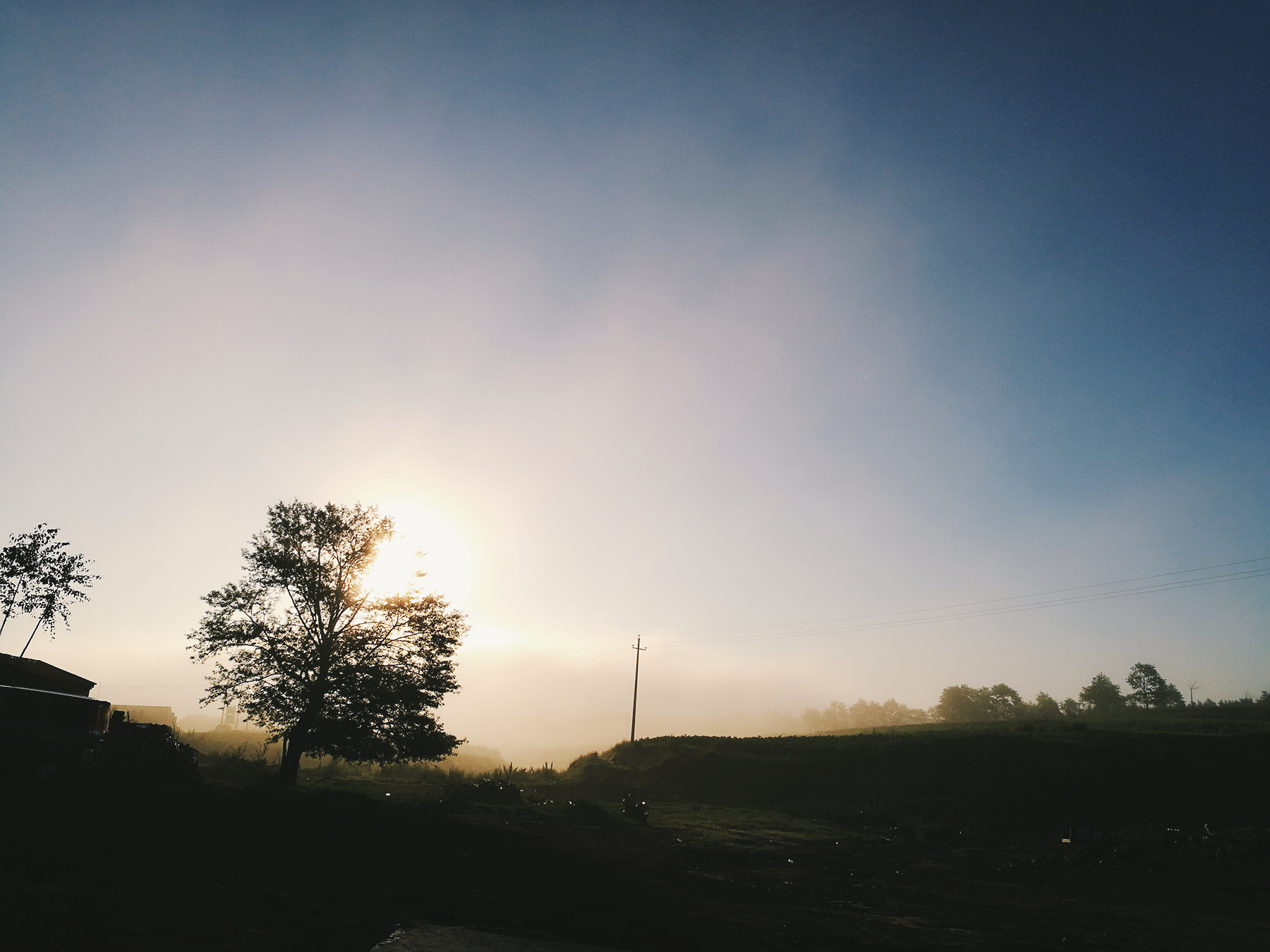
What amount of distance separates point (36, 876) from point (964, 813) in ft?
142

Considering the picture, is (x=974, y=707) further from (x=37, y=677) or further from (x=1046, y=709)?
(x=37, y=677)

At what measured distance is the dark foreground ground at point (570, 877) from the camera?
27.5 feet

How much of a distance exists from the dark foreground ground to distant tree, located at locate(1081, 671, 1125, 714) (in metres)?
171

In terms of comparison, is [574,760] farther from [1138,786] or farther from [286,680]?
[1138,786]

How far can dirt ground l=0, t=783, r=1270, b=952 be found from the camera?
26.5ft

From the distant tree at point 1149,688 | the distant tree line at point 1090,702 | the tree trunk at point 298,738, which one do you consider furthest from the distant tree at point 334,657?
the distant tree at point 1149,688

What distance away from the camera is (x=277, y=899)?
9.13 metres

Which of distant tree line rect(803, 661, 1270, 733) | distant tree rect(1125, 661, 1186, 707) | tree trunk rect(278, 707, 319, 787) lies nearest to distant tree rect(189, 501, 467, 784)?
tree trunk rect(278, 707, 319, 787)

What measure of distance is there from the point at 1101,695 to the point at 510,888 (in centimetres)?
21259

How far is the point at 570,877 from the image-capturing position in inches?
525

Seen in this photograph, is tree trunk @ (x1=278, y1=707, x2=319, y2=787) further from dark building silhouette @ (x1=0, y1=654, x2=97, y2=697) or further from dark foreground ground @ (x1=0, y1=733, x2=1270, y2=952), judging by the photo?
dark building silhouette @ (x1=0, y1=654, x2=97, y2=697)

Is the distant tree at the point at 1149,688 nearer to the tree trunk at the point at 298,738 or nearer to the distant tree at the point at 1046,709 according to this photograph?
the distant tree at the point at 1046,709

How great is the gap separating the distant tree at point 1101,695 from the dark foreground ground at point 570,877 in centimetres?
17061

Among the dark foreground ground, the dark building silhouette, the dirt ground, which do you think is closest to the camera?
the dirt ground
